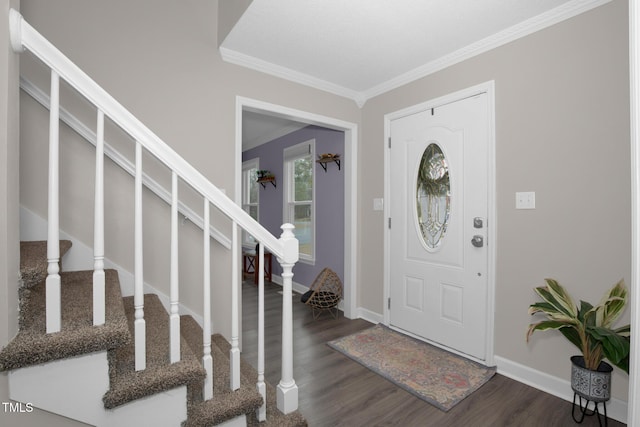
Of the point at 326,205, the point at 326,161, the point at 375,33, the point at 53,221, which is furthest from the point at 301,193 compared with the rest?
the point at 53,221

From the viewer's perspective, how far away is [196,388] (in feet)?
4.77

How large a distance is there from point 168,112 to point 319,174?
226cm

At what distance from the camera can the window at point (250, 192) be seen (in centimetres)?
614

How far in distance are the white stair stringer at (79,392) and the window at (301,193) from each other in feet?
10.7

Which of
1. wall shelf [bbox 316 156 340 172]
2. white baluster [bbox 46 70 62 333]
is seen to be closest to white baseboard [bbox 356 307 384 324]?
wall shelf [bbox 316 156 340 172]

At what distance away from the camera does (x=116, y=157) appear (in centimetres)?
206

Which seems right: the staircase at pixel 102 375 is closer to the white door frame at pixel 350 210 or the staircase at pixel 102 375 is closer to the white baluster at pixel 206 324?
the white baluster at pixel 206 324

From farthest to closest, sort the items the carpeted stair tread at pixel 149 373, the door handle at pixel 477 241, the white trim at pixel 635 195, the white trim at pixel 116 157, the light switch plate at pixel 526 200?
1. the door handle at pixel 477 241
2. the light switch plate at pixel 526 200
3. the white trim at pixel 116 157
4. the carpeted stair tread at pixel 149 373
5. the white trim at pixel 635 195

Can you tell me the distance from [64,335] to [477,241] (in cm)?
257

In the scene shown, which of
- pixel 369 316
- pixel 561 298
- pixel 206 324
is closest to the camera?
pixel 206 324

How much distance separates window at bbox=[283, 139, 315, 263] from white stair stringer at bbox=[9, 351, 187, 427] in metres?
3.25

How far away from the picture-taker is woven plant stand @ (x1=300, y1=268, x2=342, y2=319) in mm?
3428

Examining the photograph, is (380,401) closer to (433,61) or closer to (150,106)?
(150,106)

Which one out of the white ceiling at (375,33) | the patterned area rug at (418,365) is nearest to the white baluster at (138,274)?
the white ceiling at (375,33)
